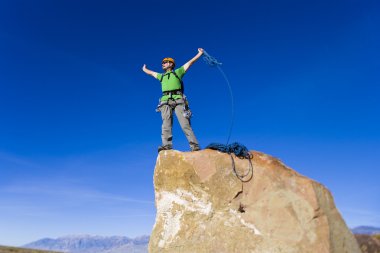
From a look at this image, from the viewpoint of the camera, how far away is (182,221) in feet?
38.7

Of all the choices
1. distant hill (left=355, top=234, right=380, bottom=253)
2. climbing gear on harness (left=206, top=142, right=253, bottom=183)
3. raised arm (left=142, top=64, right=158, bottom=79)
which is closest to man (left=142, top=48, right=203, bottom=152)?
raised arm (left=142, top=64, right=158, bottom=79)

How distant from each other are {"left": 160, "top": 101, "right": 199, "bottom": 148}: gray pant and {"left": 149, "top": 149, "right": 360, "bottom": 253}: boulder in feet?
4.01

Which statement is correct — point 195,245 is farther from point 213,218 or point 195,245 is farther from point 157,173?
point 157,173

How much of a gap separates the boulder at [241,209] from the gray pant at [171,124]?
122 cm

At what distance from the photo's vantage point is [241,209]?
11.4 metres

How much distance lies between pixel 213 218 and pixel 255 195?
150 cm

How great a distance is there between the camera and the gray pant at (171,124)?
13656 millimetres

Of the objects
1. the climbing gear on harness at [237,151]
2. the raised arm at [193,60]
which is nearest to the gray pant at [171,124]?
the climbing gear on harness at [237,151]

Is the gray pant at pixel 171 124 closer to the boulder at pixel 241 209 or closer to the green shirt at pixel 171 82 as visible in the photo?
the green shirt at pixel 171 82

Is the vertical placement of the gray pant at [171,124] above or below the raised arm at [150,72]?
below

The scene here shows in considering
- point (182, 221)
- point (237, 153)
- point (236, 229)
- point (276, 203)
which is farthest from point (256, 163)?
point (182, 221)

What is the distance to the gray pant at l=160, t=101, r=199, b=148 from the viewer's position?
44.8 feet

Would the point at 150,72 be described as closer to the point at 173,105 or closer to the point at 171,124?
the point at 173,105

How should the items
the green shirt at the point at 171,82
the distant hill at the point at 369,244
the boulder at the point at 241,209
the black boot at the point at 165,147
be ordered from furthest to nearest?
the distant hill at the point at 369,244 → the green shirt at the point at 171,82 → the black boot at the point at 165,147 → the boulder at the point at 241,209
